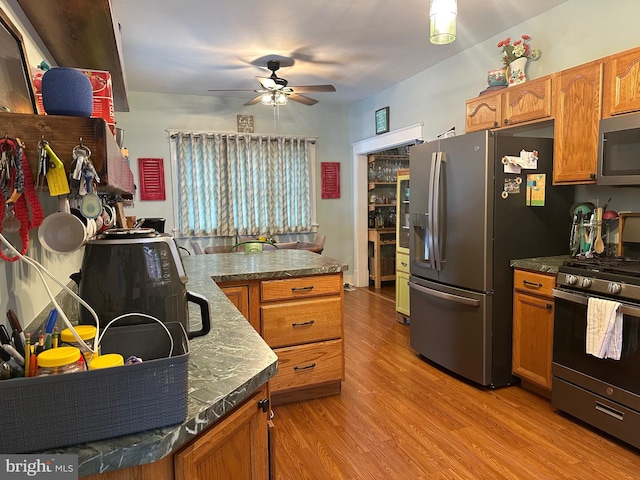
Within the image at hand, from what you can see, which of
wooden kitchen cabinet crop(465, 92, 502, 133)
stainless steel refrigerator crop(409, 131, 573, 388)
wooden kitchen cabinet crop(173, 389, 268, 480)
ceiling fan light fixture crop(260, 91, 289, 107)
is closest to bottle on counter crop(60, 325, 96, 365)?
wooden kitchen cabinet crop(173, 389, 268, 480)

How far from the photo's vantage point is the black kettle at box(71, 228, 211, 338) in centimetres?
101

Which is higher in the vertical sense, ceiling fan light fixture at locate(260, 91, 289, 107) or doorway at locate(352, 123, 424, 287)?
ceiling fan light fixture at locate(260, 91, 289, 107)

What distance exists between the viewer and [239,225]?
540 cm

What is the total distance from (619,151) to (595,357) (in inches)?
43.6

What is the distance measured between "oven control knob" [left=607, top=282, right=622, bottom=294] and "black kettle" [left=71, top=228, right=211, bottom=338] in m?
2.09

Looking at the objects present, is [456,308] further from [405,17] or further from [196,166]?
[196,166]

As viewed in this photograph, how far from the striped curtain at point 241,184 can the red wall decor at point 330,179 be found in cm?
26

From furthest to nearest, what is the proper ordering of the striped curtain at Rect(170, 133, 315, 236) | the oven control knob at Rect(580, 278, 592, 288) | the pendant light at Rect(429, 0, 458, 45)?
the striped curtain at Rect(170, 133, 315, 236), the oven control knob at Rect(580, 278, 592, 288), the pendant light at Rect(429, 0, 458, 45)

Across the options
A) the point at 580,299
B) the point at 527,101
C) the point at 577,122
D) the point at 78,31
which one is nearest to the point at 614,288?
the point at 580,299

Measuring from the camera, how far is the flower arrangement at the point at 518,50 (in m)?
3.00

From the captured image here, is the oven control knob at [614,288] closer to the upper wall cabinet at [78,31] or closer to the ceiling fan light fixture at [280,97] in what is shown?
Result: the upper wall cabinet at [78,31]

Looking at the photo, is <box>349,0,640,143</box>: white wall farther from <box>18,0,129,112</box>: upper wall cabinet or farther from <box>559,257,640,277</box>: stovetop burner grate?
<box>18,0,129,112</box>: upper wall cabinet

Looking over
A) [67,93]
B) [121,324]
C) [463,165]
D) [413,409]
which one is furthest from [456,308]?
[67,93]

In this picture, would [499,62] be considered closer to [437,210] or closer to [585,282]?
[437,210]
